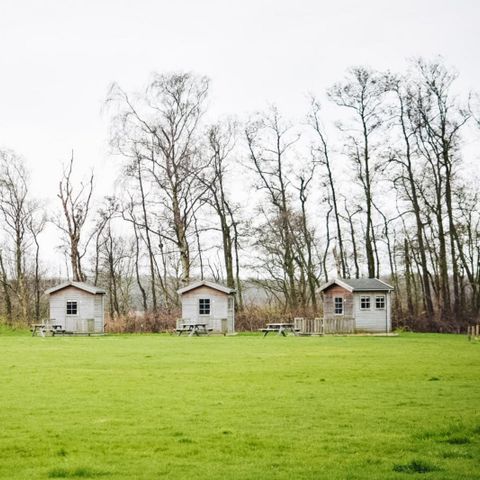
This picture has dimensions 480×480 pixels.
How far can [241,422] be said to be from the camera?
476 inches

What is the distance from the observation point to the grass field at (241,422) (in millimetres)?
9047

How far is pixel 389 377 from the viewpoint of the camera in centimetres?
1872

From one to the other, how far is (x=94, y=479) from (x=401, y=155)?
46.8 metres

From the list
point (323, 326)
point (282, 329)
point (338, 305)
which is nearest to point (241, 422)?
point (282, 329)

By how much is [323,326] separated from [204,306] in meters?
8.98

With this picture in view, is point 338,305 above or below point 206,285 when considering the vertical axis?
below

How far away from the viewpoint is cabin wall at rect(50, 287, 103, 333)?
53531mm

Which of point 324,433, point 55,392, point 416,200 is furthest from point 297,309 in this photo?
point 324,433

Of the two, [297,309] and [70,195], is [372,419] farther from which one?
[70,195]

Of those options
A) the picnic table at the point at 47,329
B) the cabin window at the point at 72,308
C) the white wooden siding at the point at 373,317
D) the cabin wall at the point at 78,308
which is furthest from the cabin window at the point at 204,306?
the white wooden siding at the point at 373,317

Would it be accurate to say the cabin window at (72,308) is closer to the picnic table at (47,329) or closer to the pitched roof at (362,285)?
the picnic table at (47,329)

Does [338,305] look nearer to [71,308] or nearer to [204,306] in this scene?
[204,306]

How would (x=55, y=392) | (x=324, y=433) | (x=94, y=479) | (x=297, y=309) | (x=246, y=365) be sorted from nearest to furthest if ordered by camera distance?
(x=94, y=479) → (x=324, y=433) → (x=55, y=392) → (x=246, y=365) → (x=297, y=309)

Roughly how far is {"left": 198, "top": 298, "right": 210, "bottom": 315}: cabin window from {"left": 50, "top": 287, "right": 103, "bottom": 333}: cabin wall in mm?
7001
